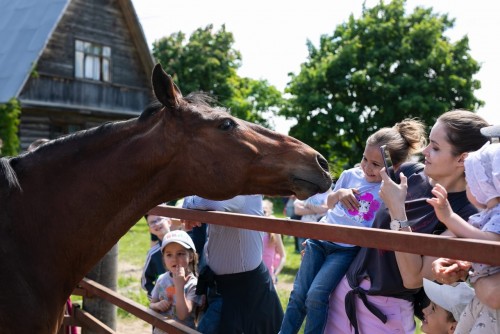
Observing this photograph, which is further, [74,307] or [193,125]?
[74,307]

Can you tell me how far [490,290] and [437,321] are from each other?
0.79 meters

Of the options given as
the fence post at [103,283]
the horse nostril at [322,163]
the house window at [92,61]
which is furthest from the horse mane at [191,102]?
the house window at [92,61]

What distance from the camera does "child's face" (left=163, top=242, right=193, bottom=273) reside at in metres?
3.70

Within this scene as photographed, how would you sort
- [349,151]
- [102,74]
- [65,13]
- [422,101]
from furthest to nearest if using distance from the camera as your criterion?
[349,151]
[422,101]
[102,74]
[65,13]

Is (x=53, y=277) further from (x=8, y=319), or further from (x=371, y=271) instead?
(x=371, y=271)

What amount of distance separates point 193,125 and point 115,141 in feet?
1.30

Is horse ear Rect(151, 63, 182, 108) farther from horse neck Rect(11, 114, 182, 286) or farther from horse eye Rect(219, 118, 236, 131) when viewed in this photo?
horse eye Rect(219, 118, 236, 131)

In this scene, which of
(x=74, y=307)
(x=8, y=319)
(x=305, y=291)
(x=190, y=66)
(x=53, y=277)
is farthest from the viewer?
(x=190, y=66)

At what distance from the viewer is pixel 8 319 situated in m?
2.31

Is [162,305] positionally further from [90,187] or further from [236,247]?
[90,187]

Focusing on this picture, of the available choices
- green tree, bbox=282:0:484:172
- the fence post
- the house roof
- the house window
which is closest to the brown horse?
the fence post

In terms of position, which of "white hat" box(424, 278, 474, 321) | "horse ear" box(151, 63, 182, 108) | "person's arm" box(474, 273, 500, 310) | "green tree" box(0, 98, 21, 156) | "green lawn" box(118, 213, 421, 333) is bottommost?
"green lawn" box(118, 213, 421, 333)

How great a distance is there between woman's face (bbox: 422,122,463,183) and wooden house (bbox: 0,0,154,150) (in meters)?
19.7

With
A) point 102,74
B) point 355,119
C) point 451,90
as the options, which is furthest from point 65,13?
point 451,90
